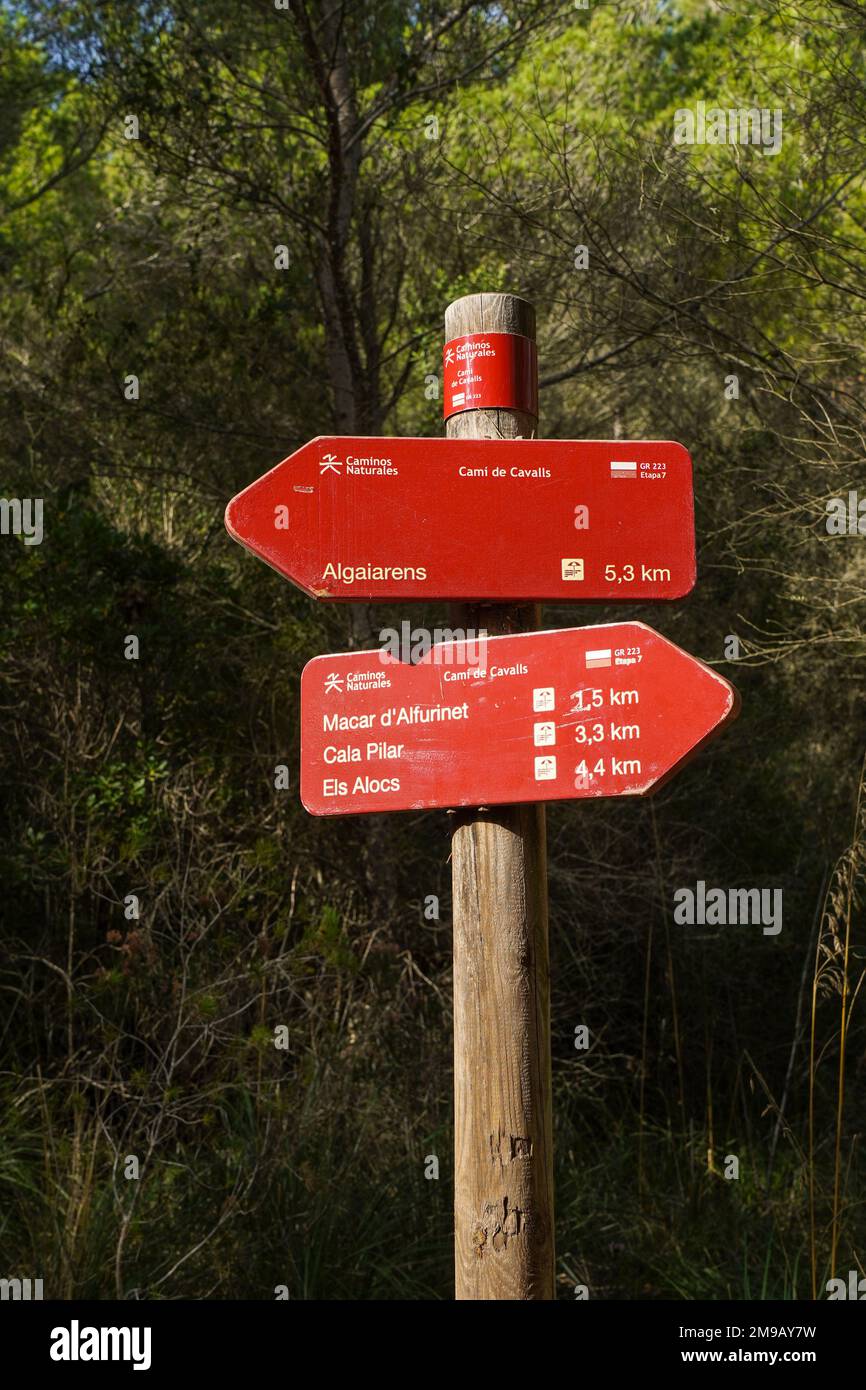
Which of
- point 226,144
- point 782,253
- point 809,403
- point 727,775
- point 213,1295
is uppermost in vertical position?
point 226,144

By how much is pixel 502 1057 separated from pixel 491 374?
1.27m

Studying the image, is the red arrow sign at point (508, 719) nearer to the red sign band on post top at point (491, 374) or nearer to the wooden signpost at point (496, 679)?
the wooden signpost at point (496, 679)

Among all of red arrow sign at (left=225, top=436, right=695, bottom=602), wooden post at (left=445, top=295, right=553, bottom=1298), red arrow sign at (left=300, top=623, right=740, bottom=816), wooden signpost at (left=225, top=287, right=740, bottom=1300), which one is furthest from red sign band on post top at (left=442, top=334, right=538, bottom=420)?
red arrow sign at (left=300, top=623, right=740, bottom=816)

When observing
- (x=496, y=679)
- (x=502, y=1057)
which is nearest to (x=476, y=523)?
(x=496, y=679)

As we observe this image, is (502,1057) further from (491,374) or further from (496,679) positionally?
(491,374)

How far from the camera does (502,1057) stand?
7.93 ft

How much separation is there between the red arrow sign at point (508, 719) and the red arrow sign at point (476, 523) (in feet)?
0.45

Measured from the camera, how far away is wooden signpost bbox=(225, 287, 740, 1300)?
2381 mm

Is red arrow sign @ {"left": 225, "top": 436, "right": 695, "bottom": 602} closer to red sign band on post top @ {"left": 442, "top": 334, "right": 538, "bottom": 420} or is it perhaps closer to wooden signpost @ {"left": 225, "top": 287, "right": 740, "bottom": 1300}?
wooden signpost @ {"left": 225, "top": 287, "right": 740, "bottom": 1300}

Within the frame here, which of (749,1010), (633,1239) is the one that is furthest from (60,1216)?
(749,1010)

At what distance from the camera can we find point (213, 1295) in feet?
13.6

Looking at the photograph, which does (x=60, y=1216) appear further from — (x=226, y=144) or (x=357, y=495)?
(x=226, y=144)

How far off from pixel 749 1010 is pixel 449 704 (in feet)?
17.4

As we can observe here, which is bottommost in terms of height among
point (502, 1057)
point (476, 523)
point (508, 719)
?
point (502, 1057)
